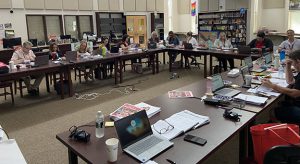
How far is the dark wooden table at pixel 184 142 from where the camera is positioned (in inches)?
64.8

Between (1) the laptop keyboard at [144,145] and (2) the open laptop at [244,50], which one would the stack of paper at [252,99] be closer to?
(1) the laptop keyboard at [144,145]

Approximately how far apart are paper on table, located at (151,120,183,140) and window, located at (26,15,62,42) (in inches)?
317

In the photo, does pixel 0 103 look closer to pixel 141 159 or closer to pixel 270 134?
pixel 141 159

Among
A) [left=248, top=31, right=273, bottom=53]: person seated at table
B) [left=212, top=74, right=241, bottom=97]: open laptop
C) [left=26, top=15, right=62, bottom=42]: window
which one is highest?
[left=26, top=15, right=62, bottom=42]: window

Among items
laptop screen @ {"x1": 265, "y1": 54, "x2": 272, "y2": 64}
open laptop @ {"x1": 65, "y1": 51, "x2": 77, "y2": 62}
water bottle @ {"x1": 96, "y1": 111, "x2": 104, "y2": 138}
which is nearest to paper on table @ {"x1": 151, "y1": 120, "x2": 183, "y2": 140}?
water bottle @ {"x1": 96, "y1": 111, "x2": 104, "y2": 138}

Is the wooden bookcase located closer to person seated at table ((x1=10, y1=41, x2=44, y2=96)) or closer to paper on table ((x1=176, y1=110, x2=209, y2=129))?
person seated at table ((x1=10, y1=41, x2=44, y2=96))

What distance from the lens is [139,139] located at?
1.80m

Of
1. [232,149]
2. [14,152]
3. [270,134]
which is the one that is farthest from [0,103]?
[270,134]

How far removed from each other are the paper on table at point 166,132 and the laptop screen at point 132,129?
12cm

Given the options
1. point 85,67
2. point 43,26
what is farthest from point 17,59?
point 43,26

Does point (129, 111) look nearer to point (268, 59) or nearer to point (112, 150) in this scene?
point (112, 150)

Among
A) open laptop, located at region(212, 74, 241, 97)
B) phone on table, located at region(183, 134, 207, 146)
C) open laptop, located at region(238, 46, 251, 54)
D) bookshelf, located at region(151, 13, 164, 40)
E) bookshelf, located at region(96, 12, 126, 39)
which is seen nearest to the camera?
phone on table, located at region(183, 134, 207, 146)

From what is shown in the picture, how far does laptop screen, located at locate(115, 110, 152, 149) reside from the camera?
5.59ft

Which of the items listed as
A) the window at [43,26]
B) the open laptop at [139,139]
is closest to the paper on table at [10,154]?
the open laptop at [139,139]
